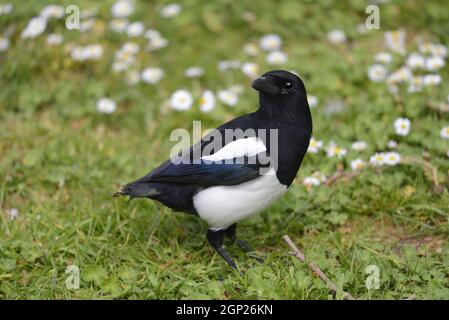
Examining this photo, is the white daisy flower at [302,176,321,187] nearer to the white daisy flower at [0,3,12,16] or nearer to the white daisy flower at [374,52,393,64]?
the white daisy flower at [374,52,393,64]

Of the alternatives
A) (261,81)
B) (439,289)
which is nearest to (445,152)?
(439,289)

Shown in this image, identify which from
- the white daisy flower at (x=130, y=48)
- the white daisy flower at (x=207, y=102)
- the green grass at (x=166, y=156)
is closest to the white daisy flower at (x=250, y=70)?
the green grass at (x=166, y=156)

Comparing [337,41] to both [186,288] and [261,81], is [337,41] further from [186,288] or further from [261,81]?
[186,288]

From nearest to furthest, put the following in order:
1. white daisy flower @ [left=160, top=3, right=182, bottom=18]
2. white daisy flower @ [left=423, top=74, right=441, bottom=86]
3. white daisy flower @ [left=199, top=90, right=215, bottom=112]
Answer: white daisy flower @ [left=423, top=74, right=441, bottom=86] → white daisy flower @ [left=199, top=90, right=215, bottom=112] → white daisy flower @ [left=160, top=3, right=182, bottom=18]

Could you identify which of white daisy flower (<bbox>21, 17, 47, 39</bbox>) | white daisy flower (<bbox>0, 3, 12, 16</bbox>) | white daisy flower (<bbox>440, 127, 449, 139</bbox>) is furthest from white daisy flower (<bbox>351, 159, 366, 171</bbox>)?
white daisy flower (<bbox>0, 3, 12, 16</bbox>)

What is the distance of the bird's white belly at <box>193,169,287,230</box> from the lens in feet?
9.68

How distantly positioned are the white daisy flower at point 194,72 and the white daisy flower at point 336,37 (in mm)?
1000

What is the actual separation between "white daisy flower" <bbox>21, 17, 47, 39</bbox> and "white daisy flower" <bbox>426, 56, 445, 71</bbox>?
2.69 metres

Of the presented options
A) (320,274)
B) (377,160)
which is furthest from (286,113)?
(377,160)

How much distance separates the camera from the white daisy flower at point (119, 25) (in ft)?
16.9

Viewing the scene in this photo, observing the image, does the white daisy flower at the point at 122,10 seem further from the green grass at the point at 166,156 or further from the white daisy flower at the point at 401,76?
the white daisy flower at the point at 401,76

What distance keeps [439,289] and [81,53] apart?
305 centimetres

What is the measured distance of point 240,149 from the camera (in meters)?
3.01
